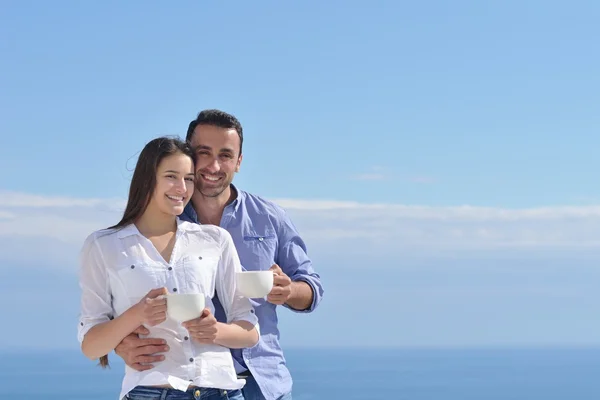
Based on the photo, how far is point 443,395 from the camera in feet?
249

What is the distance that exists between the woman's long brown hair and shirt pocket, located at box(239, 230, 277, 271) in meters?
0.71

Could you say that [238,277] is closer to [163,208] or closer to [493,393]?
[163,208]

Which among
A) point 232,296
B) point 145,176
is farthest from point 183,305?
point 145,176

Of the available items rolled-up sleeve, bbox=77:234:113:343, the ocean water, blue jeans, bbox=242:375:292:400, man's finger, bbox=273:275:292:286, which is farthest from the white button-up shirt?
the ocean water

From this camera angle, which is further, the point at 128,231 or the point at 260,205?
the point at 260,205

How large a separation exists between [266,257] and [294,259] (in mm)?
178

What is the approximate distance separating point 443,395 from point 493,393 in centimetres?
577

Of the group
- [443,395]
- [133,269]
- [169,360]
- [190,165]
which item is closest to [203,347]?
[169,360]

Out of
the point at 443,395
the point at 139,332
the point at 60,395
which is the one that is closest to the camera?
the point at 139,332

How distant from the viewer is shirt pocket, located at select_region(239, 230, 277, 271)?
4064 millimetres

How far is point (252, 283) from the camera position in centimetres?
346

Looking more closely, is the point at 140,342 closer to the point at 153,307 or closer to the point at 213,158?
the point at 153,307

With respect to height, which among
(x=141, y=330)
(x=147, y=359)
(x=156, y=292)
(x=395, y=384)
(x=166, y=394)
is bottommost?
(x=395, y=384)

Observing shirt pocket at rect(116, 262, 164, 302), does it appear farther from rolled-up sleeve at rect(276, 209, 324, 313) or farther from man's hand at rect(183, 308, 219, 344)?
rolled-up sleeve at rect(276, 209, 324, 313)
